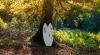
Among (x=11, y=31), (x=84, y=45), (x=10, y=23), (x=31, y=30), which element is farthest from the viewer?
(x=10, y=23)

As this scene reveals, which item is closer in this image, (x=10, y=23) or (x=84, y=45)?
(x=84, y=45)

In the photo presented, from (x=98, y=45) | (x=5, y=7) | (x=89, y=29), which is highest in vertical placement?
(x=5, y=7)

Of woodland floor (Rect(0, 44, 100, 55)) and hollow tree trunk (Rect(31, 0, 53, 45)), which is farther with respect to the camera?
hollow tree trunk (Rect(31, 0, 53, 45))

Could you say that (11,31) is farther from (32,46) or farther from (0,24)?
(32,46)

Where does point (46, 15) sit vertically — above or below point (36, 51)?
above

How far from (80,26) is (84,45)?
34.4 ft

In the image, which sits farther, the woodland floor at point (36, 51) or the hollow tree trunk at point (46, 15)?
the hollow tree trunk at point (46, 15)

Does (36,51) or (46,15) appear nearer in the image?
(36,51)

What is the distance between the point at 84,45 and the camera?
9.19 metres

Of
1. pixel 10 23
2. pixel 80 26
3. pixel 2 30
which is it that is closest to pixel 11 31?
pixel 2 30

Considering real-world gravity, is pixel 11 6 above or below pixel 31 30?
above

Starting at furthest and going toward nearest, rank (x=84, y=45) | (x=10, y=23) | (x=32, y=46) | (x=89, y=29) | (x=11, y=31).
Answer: (x=89, y=29) → (x=10, y=23) → (x=11, y=31) → (x=84, y=45) → (x=32, y=46)

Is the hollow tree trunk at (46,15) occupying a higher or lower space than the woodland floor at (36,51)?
higher

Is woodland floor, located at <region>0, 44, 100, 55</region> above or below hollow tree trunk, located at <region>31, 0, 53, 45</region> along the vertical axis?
below
